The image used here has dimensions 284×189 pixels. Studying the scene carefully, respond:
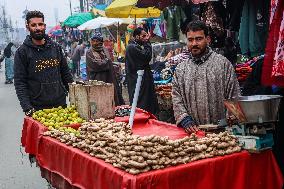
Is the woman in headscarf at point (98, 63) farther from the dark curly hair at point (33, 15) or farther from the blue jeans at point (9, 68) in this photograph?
the blue jeans at point (9, 68)

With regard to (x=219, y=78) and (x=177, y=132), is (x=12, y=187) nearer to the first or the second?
(x=177, y=132)

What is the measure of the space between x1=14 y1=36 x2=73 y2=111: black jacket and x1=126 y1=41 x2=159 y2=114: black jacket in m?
2.39

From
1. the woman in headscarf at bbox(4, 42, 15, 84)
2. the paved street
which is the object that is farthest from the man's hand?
the woman in headscarf at bbox(4, 42, 15, 84)

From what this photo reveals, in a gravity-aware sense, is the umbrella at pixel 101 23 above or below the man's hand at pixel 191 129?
above

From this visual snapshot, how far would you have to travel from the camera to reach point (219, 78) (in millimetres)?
4383

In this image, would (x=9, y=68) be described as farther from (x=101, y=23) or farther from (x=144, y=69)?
(x=144, y=69)

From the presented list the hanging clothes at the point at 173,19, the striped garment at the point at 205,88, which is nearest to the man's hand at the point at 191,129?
the striped garment at the point at 205,88

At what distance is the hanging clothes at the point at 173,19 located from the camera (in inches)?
363

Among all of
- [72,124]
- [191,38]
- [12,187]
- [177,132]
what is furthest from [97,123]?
[12,187]

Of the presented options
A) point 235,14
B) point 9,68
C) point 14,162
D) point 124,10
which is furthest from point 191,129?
point 9,68

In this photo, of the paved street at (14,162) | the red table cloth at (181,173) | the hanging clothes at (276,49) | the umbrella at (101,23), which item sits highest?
the umbrella at (101,23)

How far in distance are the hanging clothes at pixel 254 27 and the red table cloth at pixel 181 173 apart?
265 centimetres

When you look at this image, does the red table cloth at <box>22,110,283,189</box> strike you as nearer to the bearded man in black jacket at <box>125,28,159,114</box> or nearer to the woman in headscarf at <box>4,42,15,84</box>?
the bearded man in black jacket at <box>125,28,159,114</box>

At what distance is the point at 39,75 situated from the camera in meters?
5.83
